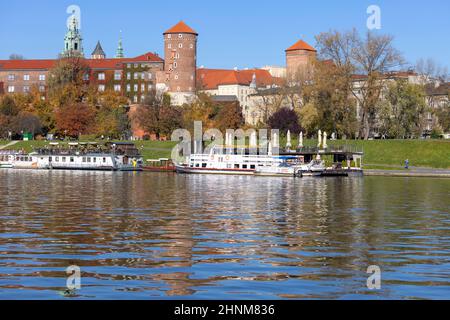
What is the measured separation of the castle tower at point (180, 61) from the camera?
498ft

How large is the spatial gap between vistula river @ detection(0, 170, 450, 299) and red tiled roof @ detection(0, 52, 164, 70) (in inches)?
4596

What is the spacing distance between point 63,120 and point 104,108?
10.5 m

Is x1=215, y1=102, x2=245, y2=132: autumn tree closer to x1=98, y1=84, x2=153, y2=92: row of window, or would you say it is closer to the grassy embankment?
the grassy embankment

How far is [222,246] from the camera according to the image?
79.9 ft

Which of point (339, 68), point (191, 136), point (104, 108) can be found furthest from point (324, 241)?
point (104, 108)

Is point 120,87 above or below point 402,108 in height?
above

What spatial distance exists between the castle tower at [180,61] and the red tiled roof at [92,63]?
254 inches

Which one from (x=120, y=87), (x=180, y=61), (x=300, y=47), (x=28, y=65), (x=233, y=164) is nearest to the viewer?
(x=233, y=164)

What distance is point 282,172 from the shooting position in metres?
73.8

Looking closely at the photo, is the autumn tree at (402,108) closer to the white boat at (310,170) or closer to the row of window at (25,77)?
the white boat at (310,170)

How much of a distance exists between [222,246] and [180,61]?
426 ft

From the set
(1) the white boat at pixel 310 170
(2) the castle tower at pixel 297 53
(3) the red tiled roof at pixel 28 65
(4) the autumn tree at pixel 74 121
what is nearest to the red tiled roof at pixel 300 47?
(2) the castle tower at pixel 297 53

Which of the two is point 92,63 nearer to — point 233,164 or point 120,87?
point 120,87

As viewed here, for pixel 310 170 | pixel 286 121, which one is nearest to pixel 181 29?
pixel 286 121
